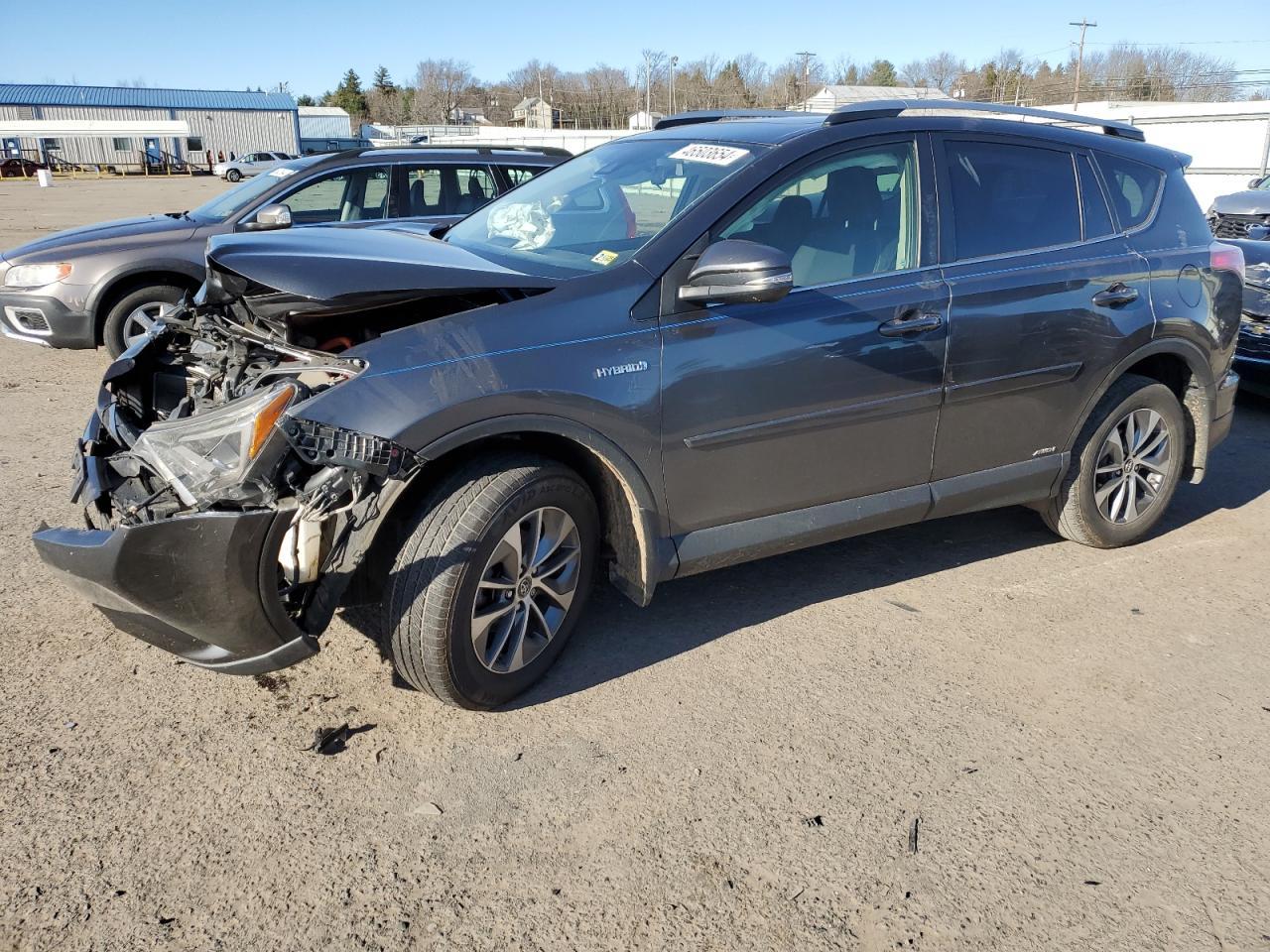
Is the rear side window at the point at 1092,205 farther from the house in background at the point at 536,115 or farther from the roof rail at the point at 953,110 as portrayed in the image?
the house in background at the point at 536,115

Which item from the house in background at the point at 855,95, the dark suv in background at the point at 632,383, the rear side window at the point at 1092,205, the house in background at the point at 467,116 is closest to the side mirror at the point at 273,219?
the dark suv in background at the point at 632,383

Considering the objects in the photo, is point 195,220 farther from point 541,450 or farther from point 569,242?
point 541,450

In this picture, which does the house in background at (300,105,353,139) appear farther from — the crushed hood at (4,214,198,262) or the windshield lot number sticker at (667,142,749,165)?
the windshield lot number sticker at (667,142,749,165)

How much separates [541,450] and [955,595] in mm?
2043

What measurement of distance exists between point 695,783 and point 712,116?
9.62ft

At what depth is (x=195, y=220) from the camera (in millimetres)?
7668

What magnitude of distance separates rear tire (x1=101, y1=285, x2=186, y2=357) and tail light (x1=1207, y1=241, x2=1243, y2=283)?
670 centimetres

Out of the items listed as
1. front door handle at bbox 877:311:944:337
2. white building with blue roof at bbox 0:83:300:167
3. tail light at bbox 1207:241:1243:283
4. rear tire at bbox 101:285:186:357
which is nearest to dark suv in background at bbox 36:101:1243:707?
front door handle at bbox 877:311:944:337

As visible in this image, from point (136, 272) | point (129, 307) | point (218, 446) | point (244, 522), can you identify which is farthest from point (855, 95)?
point (244, 522)

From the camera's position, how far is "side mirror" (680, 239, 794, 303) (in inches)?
118

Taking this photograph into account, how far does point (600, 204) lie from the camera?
12.7ft

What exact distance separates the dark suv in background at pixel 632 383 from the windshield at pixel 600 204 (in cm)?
2

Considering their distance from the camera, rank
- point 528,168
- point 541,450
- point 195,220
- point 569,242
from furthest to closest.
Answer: point 528,168, point 195,220, point 569,242, point 541,450

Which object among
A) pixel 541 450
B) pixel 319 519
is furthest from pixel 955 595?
pixel 319 519
